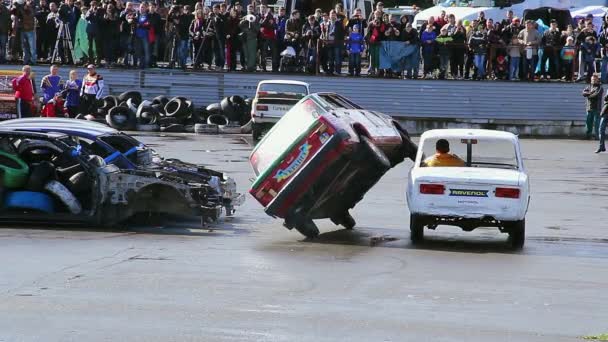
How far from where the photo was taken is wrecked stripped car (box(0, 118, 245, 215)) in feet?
51.5

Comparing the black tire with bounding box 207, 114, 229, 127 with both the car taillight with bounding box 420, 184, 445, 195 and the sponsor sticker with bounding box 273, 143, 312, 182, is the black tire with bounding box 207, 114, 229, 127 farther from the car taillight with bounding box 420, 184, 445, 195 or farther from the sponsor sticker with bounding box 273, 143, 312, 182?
the car taillight with bounding box 420, 184, 445, 195

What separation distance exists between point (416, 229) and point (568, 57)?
20365 millimetres

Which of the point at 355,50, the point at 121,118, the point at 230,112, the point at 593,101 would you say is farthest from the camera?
the point at 355,50

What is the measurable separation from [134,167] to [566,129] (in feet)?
70.5

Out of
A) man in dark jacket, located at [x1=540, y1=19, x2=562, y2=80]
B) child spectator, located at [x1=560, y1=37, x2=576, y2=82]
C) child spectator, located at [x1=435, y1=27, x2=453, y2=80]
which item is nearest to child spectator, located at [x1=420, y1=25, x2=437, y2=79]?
child spectator, located at [x1=435, y1=27, x2=453, y2=80]

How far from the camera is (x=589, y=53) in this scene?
33.2 meters

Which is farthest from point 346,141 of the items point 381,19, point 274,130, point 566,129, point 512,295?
point 566,129

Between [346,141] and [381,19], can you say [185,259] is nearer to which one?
[346,141]

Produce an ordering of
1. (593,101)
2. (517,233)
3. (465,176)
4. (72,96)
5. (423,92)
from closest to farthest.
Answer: (465,176), (517,233), (72,96), (593,101), (423,92)

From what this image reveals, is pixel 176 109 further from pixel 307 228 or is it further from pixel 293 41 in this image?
pixel 307 228

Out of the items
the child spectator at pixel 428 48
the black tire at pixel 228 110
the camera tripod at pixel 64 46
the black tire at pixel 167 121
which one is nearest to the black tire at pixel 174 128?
the black tire at pixel 167 121

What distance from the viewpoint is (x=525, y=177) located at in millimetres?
14617

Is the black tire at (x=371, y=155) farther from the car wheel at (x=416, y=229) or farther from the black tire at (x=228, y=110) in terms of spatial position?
the black tire at (x=228, y=110)

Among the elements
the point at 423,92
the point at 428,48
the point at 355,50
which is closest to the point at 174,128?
the point at 355,50
